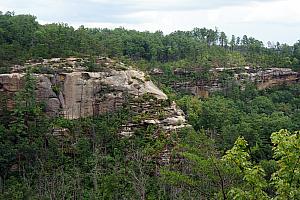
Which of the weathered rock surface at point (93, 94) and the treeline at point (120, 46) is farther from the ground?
the treeline at point (120, 46)

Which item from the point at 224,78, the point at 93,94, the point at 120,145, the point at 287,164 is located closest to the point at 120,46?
the point at 224,78

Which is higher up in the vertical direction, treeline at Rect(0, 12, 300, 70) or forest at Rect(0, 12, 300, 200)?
treeline at Rect(0, 12, 300, 70)

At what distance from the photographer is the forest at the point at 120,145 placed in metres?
8.91

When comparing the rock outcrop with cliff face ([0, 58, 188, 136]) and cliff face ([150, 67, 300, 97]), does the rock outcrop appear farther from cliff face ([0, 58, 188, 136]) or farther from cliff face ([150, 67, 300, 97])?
cliff face ([150, 67, 300, 97])

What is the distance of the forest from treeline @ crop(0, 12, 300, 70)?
0.57 feet

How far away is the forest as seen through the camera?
29.2ft

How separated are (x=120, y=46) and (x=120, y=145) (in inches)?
978

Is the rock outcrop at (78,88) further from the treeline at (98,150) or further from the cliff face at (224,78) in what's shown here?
the cliff face at (224,78)

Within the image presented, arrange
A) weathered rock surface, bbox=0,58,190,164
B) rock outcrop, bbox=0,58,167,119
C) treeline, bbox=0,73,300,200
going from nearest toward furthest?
treeline, bbox=0,73,300,200 → weathered rock surface, bbox=0,58,190,164 → rock outcrop, bbox=0,58,167,119

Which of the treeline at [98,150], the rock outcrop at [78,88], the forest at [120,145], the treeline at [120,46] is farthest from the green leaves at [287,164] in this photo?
the treeline at [120,46]

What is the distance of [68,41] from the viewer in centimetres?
4522

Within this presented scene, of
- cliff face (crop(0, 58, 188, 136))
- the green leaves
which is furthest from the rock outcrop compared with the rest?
the green leaves

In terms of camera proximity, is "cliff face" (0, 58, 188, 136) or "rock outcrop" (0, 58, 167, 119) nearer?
"cliff face" (0, 58, 188, 136)

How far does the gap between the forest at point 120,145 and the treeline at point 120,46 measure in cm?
17
